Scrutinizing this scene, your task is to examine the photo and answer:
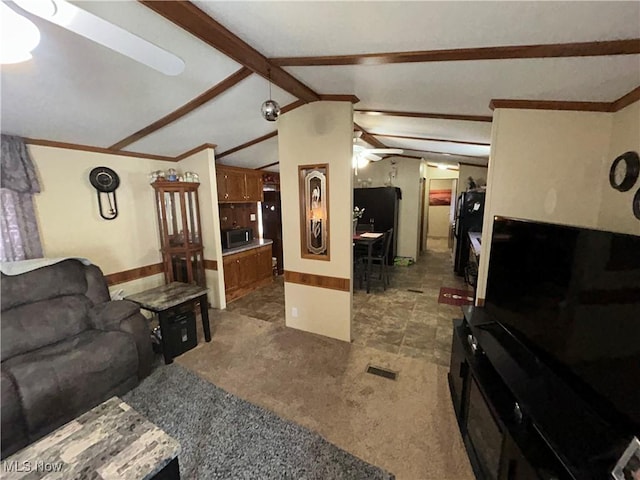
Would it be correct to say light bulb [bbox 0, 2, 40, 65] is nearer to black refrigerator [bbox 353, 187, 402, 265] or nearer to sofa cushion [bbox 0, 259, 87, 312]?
sofa cushion [bbox 0, 259, 87, 312]

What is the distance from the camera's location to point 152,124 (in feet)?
9.05

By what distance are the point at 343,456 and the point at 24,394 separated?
2.10m

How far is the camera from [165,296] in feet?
9.53

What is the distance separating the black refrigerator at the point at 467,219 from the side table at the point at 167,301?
451 centimetres

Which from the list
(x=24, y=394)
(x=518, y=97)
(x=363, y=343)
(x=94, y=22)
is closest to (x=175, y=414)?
(x=24, y=394)

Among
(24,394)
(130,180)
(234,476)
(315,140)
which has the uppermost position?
(315,140)

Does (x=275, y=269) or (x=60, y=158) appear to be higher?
(x=60, y=158)

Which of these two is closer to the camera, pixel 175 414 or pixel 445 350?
pixel 175 414

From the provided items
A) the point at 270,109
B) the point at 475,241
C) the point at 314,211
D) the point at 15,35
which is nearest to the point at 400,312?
the point at 475,241

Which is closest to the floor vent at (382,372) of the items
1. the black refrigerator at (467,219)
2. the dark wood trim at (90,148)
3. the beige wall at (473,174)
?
the black refrigerator at (467,219)

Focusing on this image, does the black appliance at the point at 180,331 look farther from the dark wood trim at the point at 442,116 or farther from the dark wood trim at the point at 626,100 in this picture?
the dark wood trim at the point at 626,100

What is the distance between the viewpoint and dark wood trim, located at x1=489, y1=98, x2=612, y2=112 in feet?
6.53

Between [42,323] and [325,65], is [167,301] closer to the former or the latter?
[42,323]

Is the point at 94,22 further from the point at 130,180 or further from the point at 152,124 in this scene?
the point at 130,180
